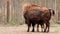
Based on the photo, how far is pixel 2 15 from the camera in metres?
20.1

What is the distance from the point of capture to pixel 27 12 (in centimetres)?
1425

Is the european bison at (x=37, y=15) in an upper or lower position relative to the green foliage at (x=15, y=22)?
upper

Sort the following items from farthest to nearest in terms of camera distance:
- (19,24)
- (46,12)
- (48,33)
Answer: (19,24)
(46,12)
(48,33)

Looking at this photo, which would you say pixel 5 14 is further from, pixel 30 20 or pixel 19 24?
pixel 30 20

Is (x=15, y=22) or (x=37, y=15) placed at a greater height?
(x=37, y=15)

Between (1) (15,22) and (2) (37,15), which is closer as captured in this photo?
(2) (37,15)

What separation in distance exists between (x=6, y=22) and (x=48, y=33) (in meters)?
7.01

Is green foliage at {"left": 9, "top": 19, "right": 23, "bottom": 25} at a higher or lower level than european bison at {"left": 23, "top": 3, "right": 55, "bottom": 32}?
lower

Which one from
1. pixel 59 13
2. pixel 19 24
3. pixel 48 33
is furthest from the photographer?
pixel 59 13

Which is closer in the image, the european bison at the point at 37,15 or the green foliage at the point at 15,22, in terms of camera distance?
the european bison at the point at 37,15

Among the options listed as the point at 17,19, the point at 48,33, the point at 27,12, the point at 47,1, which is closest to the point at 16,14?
the point at 17,19

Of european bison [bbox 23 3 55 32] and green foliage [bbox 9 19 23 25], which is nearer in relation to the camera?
european bison [bbox 23 3 55 32]

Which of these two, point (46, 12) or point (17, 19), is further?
point (17, 19)

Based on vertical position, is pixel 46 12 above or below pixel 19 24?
above
